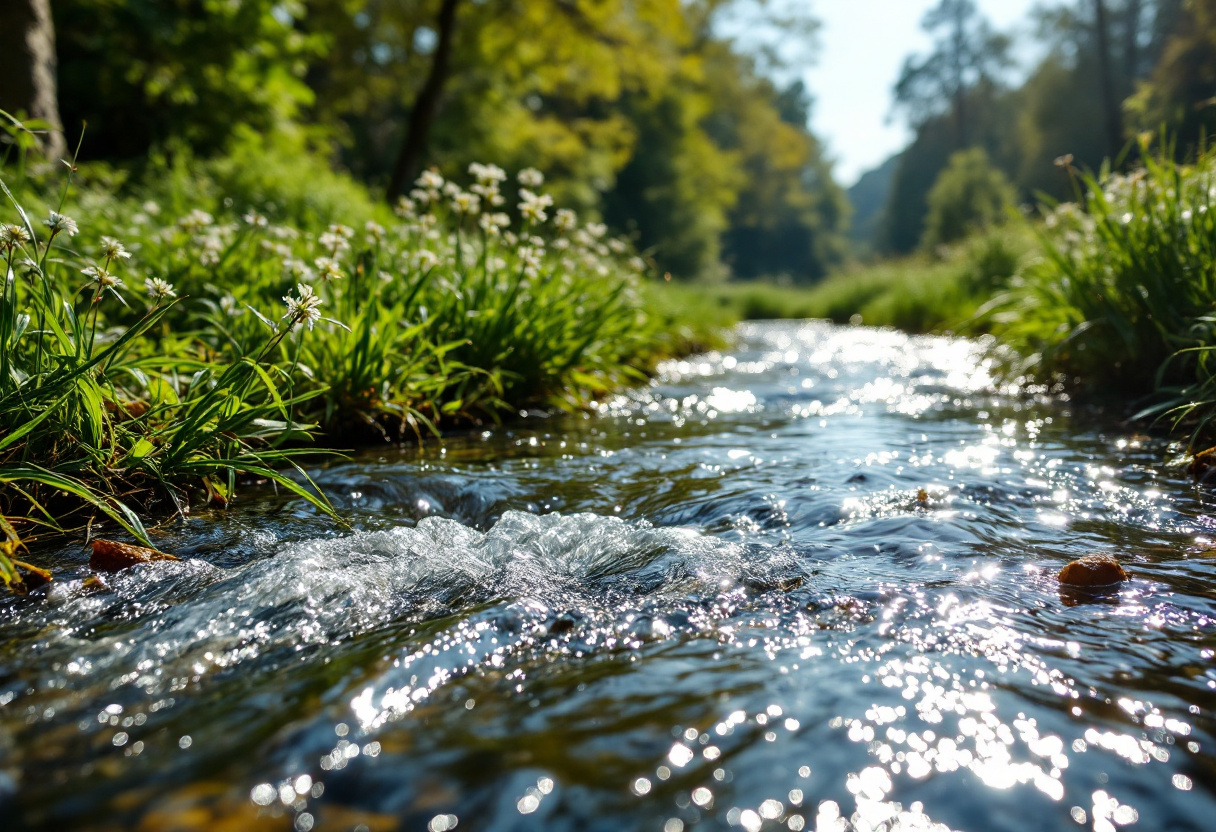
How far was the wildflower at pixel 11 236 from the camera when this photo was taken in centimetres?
191

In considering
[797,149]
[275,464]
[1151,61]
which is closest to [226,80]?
[275,464]

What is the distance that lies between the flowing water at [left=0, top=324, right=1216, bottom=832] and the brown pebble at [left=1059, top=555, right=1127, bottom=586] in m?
0.04

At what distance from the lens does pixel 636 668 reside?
54.8 inches

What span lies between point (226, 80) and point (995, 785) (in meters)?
11.8

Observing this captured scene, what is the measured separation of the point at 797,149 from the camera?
36.7m

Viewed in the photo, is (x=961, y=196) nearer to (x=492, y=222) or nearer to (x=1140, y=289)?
(x=1140, y=289)

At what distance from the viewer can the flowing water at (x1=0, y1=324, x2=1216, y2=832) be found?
3.38 feet

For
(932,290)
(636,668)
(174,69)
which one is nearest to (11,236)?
(636,668)

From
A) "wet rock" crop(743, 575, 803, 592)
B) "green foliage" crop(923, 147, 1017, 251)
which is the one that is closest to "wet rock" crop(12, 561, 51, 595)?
"wet rock" crop(743, 575, 803, 592)

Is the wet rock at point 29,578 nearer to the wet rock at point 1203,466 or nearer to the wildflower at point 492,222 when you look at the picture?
the wildflower at point 492,222

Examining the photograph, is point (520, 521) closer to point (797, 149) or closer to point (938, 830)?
point (938, 830)

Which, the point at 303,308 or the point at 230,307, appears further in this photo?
the point at 230,307

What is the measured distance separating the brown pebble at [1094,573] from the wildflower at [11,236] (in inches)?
107

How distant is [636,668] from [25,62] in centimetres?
721
